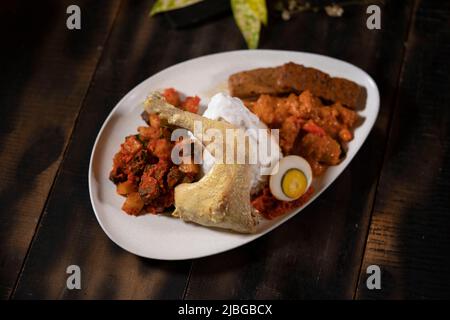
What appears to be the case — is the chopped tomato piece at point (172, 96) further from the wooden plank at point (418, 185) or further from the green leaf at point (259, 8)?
the wooden plank at point (418, 185)

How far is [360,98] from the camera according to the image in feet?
11.2

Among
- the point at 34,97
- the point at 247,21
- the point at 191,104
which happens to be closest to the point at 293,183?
the point at 191,104

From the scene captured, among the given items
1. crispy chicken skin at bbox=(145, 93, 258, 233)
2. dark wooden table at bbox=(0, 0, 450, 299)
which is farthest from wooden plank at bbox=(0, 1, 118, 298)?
crispy chicken skin at bbox=(145, 93, 258, 233)

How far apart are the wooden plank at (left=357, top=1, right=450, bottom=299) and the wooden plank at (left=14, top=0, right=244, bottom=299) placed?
1.12 m

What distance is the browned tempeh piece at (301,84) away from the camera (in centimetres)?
337

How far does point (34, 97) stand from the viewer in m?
3.87

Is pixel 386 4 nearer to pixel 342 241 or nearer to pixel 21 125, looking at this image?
pixel 342 241

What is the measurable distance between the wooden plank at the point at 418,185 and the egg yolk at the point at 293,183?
0.59 metres

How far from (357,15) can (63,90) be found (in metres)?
2.02

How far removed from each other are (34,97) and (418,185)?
98.2 inches

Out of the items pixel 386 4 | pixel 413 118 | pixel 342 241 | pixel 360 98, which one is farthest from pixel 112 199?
pixel 386 4

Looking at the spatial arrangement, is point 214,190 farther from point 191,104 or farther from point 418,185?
point 418,185

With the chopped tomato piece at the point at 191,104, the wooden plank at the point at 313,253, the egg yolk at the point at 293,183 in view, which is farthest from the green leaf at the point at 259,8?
the egg yolk at the point at 293,183

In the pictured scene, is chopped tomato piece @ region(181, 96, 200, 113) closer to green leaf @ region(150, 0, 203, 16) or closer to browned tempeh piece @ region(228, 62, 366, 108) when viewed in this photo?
browned tempeh piece @ region(228, 62, 366, 108)
